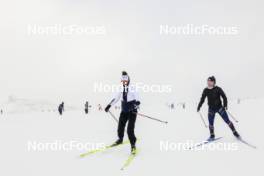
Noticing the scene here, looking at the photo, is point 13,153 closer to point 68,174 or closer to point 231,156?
point 68,174

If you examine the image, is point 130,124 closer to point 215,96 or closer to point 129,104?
point 129,104

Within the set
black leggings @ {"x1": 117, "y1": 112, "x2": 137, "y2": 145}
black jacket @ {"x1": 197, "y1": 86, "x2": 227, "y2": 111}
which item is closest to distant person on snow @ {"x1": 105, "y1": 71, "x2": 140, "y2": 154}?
black leggings @ {"x1": 117, "y1": 112, "x2": 137, "y2": 145}

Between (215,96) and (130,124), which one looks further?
(215,96)

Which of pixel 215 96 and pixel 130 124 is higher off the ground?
pixel 215 96

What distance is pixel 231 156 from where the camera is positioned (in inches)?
306

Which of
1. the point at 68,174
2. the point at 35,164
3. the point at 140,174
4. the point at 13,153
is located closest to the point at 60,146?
the point at 13,153

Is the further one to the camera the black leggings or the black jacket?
the black jacket

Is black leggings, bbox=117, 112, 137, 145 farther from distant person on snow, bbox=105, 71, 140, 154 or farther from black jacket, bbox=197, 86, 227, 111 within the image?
black jacket, bbox=197, 86, 227, 111

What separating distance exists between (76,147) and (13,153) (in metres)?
1.87

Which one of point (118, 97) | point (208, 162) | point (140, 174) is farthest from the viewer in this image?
point (118, 97)

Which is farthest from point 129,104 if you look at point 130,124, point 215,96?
point 215,96

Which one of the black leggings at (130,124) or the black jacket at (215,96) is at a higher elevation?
the black jacket at (215,96)

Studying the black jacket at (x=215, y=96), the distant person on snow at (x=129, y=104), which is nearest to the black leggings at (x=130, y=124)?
the distant person on snow at (x=129, y=104)

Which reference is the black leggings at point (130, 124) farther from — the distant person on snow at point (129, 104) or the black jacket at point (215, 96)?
the black jacket at point (215, 96)
